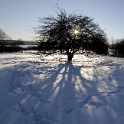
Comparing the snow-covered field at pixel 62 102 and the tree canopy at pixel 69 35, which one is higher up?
the tree canopy at pixel 69 35

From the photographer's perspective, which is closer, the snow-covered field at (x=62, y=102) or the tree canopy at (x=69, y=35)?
the snow-covered field at (x=62, y=102)

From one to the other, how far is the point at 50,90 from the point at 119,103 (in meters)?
2.20

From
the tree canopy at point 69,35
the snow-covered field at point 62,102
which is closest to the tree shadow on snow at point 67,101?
the snow-covered field at point 62,102

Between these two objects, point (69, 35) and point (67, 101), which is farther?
point (69, 35)

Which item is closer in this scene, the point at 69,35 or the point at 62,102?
the point at 62,102

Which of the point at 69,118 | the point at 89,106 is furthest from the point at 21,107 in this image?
the point at 89,106

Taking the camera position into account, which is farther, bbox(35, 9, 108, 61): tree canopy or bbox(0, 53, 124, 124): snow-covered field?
bbox(35, 9, 108, 61): tree canopy

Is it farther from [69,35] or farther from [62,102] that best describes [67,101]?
[69,35]

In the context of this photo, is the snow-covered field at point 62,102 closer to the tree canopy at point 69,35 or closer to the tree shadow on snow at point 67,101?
the tree shadow on snow at point 67,101

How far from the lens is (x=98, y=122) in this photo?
134 inches

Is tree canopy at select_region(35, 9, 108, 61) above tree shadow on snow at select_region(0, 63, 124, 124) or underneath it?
above

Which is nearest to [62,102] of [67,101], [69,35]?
[67,101]

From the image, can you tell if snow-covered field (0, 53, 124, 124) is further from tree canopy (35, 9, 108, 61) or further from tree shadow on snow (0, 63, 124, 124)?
tree canopy (35, 9, 108, 61)

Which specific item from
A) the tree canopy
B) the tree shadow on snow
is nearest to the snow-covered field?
the tree shadow on snow
